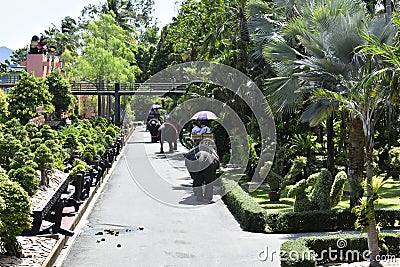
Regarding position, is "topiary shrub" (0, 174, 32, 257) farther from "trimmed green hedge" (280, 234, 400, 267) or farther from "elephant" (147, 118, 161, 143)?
"elephant" (147, 118, 161, 143)

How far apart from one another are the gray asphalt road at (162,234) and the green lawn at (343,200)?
3.62 feet

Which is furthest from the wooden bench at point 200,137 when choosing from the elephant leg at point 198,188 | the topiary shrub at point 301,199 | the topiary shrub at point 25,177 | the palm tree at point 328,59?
the topiary shrub at point 25,177

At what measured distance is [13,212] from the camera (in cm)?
903

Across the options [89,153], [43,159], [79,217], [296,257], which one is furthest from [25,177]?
[89,153]

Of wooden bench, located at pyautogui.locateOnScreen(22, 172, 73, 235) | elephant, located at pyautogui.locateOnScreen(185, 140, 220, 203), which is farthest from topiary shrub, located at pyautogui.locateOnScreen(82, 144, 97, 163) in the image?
wooden bench, located at pyautogui.locateOnScreen(22, 172, 73, 235)

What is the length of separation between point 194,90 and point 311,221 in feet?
52.8

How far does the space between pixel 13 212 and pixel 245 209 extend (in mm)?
5707

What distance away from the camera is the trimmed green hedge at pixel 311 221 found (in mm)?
12930

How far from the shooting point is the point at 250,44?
78.5ft

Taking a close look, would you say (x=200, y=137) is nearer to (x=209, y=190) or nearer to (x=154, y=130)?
(x=209, y=190)

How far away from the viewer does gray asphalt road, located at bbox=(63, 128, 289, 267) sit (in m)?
10.7

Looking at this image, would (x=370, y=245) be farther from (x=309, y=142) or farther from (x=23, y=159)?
(x=309, y=142)
